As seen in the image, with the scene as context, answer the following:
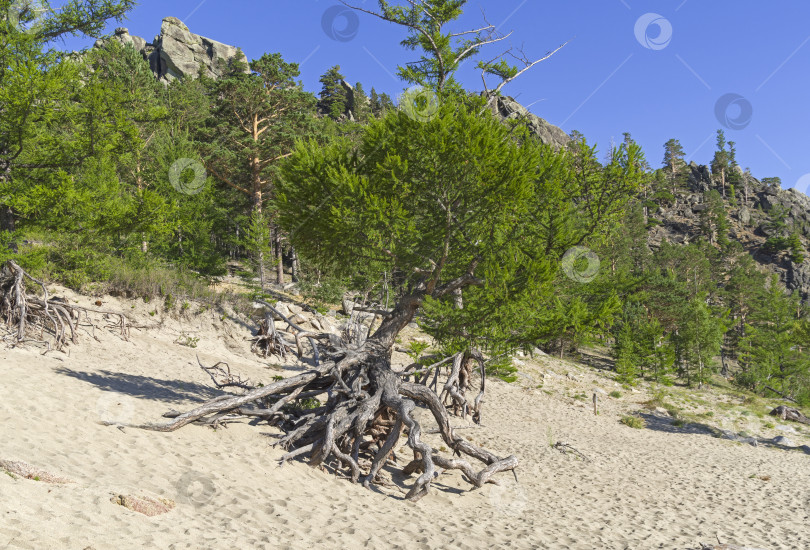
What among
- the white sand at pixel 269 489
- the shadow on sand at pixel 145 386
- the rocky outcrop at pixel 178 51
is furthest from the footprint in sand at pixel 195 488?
the rocky outcrop at pixel 178 51

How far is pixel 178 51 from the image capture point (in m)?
86.9

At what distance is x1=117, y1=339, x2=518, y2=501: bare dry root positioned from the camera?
8.37 meters

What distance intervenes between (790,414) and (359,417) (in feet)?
95.6

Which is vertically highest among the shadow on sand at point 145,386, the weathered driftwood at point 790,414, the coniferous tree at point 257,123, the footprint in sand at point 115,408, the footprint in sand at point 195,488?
the coniferous tree at point 257,123

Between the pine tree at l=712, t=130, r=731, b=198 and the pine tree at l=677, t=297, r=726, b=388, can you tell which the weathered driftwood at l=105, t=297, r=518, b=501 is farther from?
the pine tree at l=712, t=130, r=731, b=198

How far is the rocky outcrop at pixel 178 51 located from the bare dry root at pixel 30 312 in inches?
3077

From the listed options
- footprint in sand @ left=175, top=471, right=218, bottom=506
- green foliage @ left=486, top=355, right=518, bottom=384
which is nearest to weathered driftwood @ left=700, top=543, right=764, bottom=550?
footprint in sand @ left=175, top=471, right=218, bottom=506

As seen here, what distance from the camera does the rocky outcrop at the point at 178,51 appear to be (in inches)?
3346

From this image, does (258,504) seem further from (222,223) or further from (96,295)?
(222,223)

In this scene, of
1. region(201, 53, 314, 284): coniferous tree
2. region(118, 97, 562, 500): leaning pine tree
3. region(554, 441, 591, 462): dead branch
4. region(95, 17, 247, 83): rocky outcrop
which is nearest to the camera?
region(118, 97, 562, 500): leaning pine tree

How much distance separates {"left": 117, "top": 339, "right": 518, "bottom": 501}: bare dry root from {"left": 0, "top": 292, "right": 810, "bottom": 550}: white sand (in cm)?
38

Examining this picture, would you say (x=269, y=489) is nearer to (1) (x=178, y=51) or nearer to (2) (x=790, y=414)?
(2) (x=790, y=414)

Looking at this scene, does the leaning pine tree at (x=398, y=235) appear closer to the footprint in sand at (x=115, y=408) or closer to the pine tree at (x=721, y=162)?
the footprint in sand at (x=115, y=408)

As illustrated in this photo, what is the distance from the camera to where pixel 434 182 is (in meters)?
9.29
